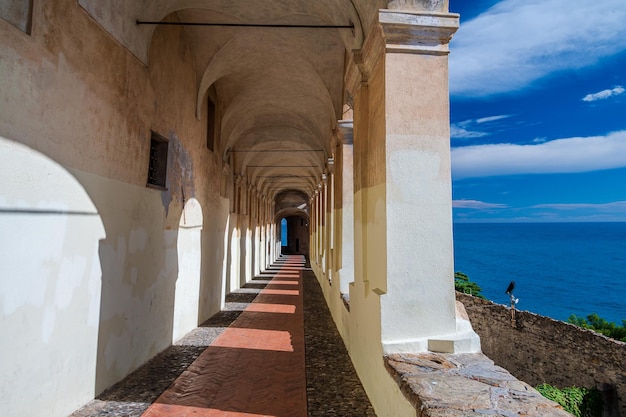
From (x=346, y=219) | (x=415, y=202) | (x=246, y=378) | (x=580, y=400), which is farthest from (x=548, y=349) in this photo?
(x=415, y=202)

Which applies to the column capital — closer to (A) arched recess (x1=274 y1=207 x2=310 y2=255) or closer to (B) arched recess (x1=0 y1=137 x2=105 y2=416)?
(B) arched recess (x1=0 y1=137 x2=105 y2=416)

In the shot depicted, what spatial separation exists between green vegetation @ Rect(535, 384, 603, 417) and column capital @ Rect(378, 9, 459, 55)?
12032mm

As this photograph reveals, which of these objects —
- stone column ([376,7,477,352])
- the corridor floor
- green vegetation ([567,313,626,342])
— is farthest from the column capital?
green vegetation ([567,313,626,342])

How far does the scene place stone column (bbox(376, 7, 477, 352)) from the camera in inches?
154

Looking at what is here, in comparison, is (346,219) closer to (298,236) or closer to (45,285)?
(45,285)

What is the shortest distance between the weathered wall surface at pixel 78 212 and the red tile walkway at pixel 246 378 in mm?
889

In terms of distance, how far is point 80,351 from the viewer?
4.47 meters

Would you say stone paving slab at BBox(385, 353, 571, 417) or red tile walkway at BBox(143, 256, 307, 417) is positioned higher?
stone paving slab at BBox(385, 353, 571, 417)

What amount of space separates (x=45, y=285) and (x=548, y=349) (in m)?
15.4

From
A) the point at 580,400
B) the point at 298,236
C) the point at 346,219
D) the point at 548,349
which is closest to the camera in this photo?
the point at 346,219

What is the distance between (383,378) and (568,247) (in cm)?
19670

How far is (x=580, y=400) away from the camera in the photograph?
12.5 metres

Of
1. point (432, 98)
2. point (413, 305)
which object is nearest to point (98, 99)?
point (432, 98)

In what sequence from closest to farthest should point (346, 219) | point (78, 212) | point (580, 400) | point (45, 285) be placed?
point (45, 285)
point (78, 212)
point (346, 219)
point (580, 400)
